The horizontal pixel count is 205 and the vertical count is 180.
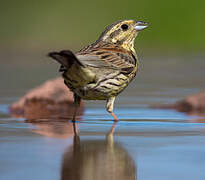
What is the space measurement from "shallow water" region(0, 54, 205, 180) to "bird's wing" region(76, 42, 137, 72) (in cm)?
58

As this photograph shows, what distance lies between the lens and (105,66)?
658 cm

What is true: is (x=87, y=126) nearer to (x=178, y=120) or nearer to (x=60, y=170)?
(x=178, y=120)

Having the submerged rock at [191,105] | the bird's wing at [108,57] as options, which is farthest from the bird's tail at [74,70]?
the submerged rock at [191,105]

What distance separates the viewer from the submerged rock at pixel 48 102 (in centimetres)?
798

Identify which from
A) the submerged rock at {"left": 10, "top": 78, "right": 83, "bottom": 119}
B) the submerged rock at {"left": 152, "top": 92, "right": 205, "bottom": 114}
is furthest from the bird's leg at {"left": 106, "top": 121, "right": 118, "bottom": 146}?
the submerged rock at {"left": 152, "top": 92, "right": 205, "bottom": 114}

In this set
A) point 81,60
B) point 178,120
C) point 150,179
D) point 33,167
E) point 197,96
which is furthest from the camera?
point 197,96

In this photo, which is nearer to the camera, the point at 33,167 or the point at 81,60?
the point at 33,167

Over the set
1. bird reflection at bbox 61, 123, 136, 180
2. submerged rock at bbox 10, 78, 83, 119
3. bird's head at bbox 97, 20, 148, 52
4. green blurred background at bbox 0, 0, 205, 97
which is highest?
bird's head at bbox 97, 20, 148, 52

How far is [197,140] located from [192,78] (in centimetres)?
744

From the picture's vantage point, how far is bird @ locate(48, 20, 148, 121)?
244 inches

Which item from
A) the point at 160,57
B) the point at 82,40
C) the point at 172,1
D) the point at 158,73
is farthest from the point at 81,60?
the point at 172,1

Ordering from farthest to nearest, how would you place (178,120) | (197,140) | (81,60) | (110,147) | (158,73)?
(158,73) < (178,120) < (81,60) < (197,140) < (110,147)

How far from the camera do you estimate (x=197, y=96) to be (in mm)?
8336

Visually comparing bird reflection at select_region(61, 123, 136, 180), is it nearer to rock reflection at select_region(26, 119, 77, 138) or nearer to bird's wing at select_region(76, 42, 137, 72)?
rock reflection at select_region(26, 119, 77, 138)
